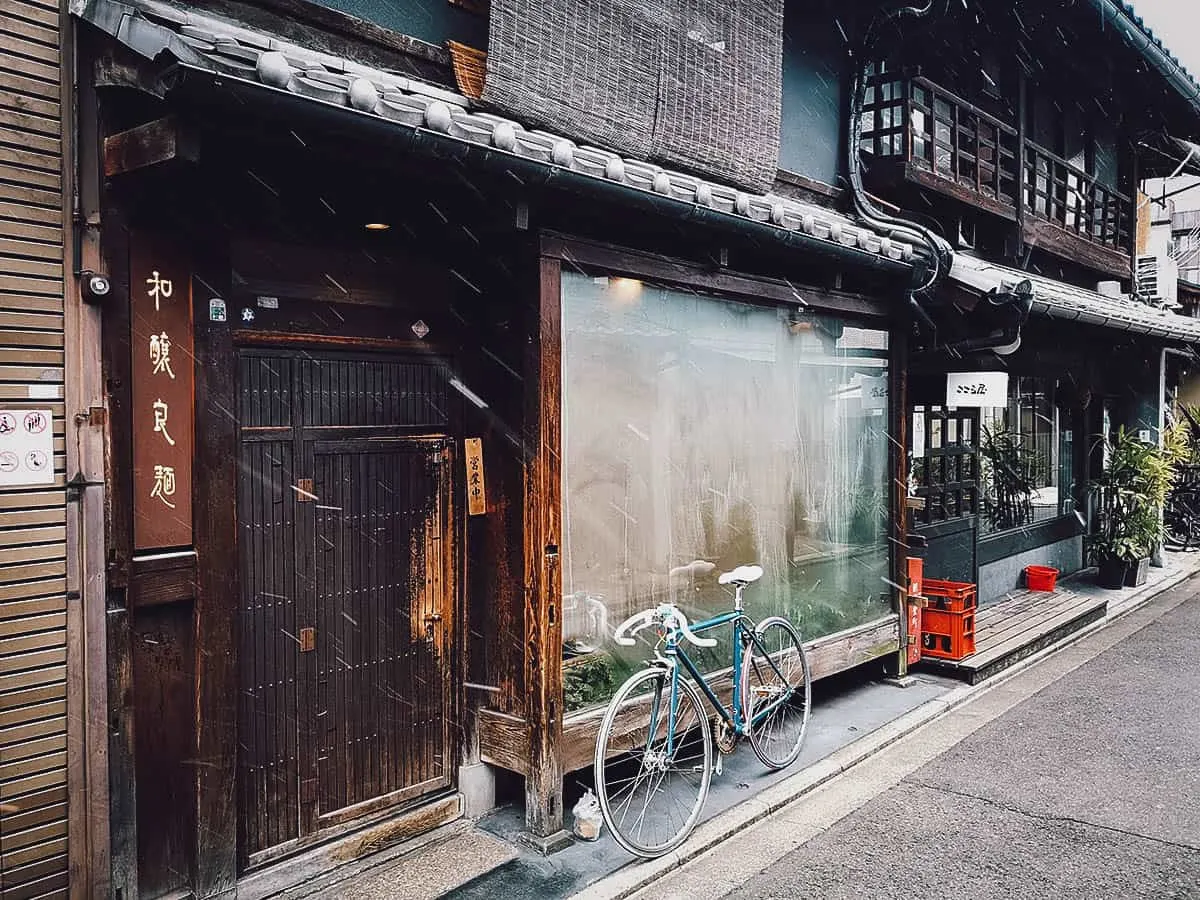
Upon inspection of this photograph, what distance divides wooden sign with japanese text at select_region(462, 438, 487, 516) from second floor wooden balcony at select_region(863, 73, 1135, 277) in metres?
7.64

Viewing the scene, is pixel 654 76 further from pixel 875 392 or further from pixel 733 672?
pixel 733 672

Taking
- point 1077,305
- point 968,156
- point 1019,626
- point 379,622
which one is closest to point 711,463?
point 379,622

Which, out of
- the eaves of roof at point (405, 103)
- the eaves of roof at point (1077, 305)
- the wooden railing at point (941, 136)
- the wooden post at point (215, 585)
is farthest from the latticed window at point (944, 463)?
the wooden post at point (215, 585)

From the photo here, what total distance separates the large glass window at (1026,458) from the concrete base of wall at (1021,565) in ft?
1.93

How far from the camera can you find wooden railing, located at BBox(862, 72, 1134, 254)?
1210 cm

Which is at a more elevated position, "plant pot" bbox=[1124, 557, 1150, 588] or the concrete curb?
"plant pot" bbox=[1124, 557, 1150, 588]

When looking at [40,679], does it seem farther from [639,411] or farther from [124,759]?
[639,411]

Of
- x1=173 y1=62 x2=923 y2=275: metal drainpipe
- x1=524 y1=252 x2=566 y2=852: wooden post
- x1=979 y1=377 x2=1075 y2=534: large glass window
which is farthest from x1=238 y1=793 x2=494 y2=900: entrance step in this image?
x1=979 y1=377 x2=1075 y2=534: large glass window

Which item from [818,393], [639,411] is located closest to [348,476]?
[639,411]

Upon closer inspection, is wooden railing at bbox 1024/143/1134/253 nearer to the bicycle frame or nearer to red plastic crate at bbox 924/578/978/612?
red plastic crate at bbox 924/578/978/612

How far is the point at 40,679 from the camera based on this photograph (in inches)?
186

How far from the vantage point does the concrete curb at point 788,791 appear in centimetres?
613

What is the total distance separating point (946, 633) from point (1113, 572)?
25.5 feet

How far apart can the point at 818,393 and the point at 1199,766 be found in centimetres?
495
